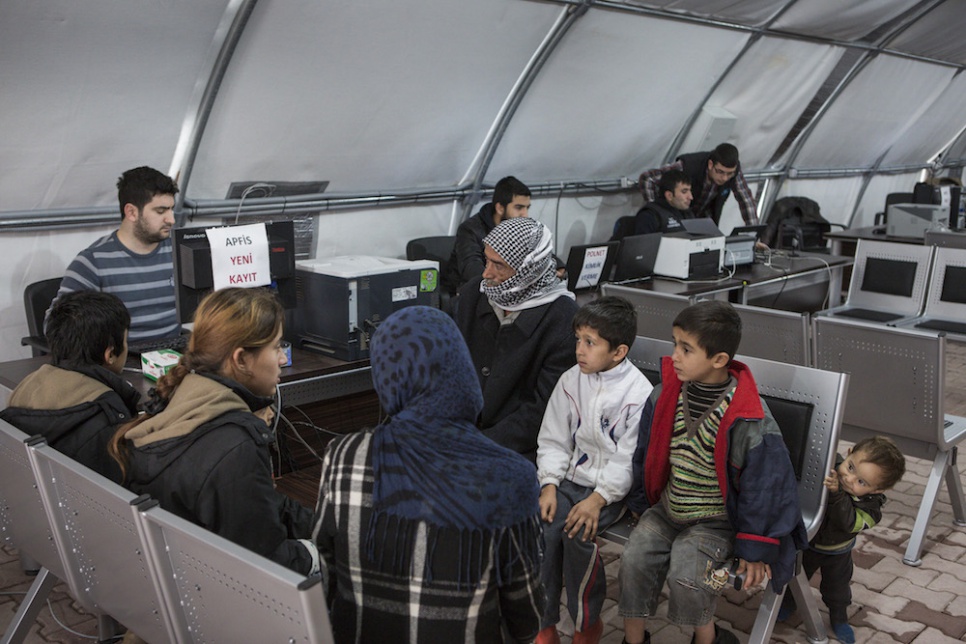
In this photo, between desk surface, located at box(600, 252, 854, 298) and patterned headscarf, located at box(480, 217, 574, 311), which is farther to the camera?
desk surface, located at box(600, 252, 854, 298)

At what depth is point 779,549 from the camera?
8.21 ft

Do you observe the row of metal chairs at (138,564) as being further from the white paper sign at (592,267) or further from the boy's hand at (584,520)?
the white paper sign at (592,267)

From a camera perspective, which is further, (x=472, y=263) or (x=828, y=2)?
(x=828, y=2)

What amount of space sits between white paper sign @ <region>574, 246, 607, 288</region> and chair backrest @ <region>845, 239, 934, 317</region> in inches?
65.2

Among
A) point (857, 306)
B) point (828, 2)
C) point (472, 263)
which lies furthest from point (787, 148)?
point (472, 263)

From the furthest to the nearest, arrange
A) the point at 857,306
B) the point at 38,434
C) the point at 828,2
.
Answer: the point at 828,2 < the point at 857,306 < the point at 38,434

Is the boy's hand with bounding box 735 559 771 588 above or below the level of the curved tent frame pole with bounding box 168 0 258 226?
below

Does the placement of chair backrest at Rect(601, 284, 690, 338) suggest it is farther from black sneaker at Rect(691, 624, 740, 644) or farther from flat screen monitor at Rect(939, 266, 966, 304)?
flat screen monitor at Rect(939, 266, 966, 304)

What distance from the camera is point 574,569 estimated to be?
267 cm

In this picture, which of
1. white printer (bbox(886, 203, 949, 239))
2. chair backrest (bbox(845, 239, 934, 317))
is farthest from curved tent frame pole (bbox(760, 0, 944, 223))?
chair backrest (bbox(845, 239, 934, 317))

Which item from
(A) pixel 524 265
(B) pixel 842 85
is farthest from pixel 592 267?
(B) pixel 842 85

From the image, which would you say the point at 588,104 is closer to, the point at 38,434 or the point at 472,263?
the point at 472,263

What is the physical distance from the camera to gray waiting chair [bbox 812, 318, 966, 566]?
3365mm

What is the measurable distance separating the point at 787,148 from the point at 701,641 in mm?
7566
